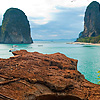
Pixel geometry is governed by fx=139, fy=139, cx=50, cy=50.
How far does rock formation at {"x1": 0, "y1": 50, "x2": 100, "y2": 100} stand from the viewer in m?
8.03

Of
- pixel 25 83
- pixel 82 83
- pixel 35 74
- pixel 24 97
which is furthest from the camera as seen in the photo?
pixel 82 83

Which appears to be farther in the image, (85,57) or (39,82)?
(85,57)

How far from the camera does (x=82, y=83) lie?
10453 mm

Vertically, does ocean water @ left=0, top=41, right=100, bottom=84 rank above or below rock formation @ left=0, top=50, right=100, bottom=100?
below

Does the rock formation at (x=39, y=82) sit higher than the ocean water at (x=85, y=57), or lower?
higher

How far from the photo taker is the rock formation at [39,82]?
803 cm

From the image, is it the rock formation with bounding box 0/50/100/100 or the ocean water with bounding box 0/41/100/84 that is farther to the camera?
the ocean water with bounding box 0/41/100/84

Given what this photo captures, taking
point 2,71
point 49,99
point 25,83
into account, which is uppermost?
point 2,71

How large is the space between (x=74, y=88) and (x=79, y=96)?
694 mm

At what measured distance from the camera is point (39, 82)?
29.7ft

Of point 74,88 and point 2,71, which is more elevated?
point 2,71

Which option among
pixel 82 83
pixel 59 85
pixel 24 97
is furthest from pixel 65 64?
pixel 24 97

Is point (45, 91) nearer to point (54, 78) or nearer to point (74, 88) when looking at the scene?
point (54, 78)

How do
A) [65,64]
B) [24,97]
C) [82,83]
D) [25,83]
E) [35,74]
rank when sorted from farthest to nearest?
[65,64], [82,83], [35,74], [25,83], [24,97]
